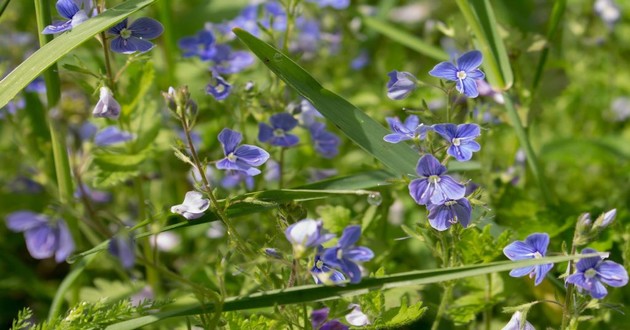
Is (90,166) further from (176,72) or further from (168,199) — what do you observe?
(176,72)

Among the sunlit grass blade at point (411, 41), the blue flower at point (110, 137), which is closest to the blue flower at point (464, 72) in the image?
the sunlit grass blade at point (411, 41)

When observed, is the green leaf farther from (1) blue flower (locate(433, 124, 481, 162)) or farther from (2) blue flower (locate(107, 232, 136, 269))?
(1) blue flower (locate(433, 124, 481, 162))

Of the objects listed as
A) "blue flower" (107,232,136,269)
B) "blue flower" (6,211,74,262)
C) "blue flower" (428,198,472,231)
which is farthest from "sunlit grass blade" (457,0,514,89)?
"blue flower" (6,211,74,262)

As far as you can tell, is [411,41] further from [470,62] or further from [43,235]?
[43,235]

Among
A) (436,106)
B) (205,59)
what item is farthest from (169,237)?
(436,106)

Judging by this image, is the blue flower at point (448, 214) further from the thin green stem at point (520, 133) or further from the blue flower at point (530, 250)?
the thin green stem at point (520, 133)

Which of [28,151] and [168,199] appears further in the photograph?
[168,199]
